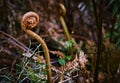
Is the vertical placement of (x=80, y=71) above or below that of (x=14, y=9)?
below

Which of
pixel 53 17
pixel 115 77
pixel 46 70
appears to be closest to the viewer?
pixel 46 70

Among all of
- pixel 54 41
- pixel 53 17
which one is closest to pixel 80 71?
pixel 54 41

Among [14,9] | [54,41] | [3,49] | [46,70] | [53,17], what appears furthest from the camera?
[53,17]

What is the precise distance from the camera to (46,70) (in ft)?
5.53

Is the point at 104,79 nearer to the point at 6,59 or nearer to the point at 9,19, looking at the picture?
the point at 6,59

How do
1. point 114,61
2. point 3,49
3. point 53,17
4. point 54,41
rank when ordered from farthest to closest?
point 53,17, point 54,41, point 3,49, point 114,61

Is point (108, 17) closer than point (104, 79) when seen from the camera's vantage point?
No

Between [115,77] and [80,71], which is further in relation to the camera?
[115,77]

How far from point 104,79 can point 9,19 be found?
136cm

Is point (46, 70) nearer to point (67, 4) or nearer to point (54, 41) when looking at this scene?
point (54, 41)

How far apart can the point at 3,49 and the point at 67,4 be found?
1005mm

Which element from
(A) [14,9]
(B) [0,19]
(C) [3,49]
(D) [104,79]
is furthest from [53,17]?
(D) [104,79]

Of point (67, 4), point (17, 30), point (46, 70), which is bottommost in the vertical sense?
point (46, 70)

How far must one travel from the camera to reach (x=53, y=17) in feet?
11.7
